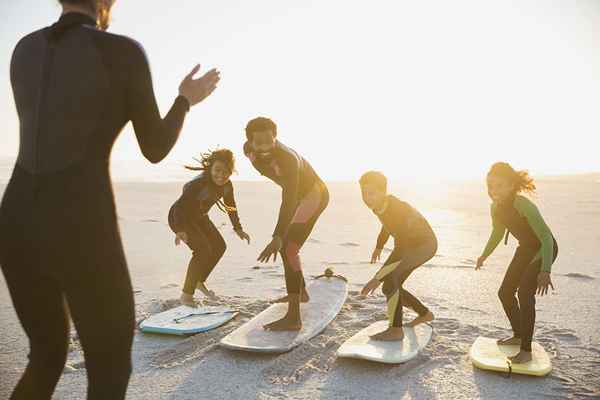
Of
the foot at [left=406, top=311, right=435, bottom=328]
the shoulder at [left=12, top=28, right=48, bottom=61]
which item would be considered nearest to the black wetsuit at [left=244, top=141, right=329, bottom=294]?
the foot at [left=406, top=311, right=435, bottom=328]

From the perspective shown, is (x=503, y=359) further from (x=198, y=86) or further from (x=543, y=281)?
(x=198, y=86)

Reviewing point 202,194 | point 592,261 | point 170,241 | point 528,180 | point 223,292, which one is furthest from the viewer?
point 170,241

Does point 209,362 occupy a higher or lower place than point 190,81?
lower

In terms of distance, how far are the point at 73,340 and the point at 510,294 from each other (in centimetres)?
443

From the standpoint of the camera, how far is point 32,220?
Answer: 167 cm

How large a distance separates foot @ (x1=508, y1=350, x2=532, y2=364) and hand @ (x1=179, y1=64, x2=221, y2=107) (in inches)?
139

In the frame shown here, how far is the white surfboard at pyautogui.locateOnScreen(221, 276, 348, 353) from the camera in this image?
4.51 m

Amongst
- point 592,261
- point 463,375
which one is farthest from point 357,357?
point 592,261

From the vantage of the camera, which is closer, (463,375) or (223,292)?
(463,375)

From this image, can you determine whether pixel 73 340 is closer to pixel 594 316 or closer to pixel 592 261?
pixel 594 316

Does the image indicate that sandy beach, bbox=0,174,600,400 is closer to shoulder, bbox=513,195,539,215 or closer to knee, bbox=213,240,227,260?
knee, bbox=213,240,227,260

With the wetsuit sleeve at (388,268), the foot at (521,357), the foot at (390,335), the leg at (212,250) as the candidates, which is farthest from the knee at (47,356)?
the leg at (212,250)

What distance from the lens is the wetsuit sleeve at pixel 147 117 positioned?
69.1 inches

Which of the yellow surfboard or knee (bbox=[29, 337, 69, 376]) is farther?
the yellow surfboard
